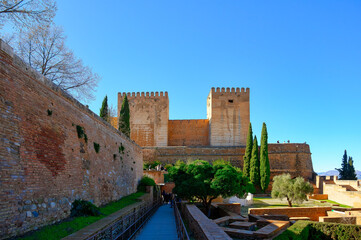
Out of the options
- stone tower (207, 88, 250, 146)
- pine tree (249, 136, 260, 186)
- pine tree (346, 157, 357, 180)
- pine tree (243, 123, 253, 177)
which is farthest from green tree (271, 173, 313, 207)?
pine tree (346, 157, 357, 180)

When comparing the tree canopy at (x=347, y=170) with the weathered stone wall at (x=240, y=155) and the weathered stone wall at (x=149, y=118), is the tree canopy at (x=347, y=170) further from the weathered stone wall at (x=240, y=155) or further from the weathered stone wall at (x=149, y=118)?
the weathered stone wall at (x=149, y=118)

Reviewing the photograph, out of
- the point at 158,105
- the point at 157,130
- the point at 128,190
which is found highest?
the point at 158,105

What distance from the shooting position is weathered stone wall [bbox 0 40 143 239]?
16.9 ft

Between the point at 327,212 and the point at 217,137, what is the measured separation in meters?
22.0

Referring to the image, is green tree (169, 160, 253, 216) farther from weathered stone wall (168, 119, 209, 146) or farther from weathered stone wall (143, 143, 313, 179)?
weathered stone wall (168, 119, 209, 146)

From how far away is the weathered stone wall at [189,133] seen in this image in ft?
136

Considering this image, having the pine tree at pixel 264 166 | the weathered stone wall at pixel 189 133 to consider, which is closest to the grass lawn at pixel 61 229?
the pine tree at pixel 264 166

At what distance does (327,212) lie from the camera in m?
17.3

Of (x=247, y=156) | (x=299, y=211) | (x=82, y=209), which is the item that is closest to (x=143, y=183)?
(x=299, y=211)

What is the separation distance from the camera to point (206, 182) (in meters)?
14.6

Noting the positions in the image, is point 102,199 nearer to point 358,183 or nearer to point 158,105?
point 358,183

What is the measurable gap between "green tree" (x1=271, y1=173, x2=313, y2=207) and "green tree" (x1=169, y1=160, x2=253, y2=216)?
26.1ft

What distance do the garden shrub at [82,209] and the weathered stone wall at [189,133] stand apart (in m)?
33.4

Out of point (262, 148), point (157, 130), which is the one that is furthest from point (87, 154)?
point (157, 130)
